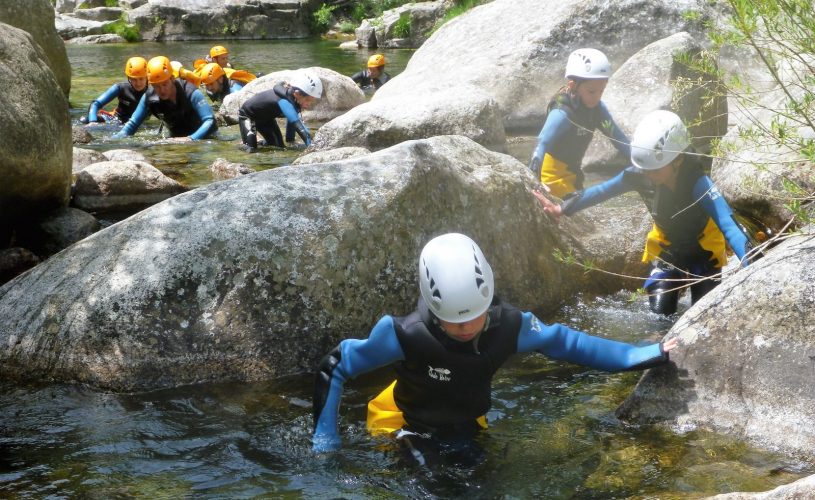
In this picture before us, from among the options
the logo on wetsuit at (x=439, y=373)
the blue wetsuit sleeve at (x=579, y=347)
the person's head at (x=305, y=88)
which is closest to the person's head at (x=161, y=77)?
the person's head at (x=305, y=88)

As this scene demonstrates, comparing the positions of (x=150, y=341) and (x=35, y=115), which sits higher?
(x=35, y=115)

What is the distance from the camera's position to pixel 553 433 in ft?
16.2

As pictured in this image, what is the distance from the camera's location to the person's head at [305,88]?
12.8 metres

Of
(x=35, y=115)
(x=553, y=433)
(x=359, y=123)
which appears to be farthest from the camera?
(x=359, y=123)

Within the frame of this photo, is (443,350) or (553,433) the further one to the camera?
(553,433)

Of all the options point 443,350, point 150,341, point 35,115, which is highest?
point 35,115

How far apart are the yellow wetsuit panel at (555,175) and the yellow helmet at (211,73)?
35.3 feet

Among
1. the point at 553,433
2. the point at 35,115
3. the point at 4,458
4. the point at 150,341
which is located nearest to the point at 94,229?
the point at 35,115

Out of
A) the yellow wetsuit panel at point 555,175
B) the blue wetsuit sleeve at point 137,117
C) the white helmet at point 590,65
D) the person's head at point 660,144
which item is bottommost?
the blue wetsuit sleeve at point 137,117

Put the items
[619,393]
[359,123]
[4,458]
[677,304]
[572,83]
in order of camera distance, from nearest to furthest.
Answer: [4,458], [619,393], [677,304], [572,83], [359,123]

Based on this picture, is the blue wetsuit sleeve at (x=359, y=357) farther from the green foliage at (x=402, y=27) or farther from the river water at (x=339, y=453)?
the green foliage at (x=402, y=27)

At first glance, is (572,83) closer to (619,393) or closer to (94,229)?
(619,393)

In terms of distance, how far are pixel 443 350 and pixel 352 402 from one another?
48.1 inches

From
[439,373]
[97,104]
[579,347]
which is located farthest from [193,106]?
[579,347]
